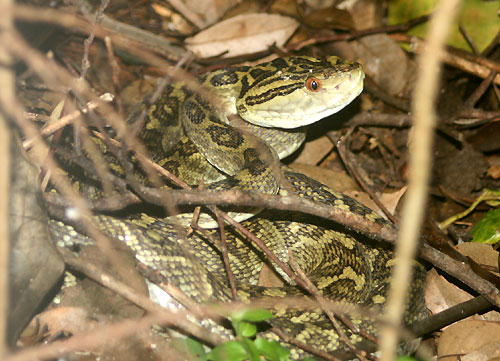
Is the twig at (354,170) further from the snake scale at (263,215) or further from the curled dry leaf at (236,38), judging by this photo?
the curled dry leaf at (236,38)

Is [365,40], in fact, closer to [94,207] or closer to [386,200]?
[386,200]

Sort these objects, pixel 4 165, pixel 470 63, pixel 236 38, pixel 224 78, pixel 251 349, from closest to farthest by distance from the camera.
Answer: pixel 4 165
pixel 251 349
pixel 224 78
pixel 470 63
pixel 236 38

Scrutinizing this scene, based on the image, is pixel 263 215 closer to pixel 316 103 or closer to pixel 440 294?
pixel 316 103

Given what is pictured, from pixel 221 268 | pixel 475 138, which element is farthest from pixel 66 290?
pixel 475 138

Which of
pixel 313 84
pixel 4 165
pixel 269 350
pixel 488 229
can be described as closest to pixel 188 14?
pixel 313 84

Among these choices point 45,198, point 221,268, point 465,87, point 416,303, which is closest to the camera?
point 45,198

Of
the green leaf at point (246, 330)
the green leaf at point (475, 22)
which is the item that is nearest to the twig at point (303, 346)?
the green leaf at point (246, 330)
